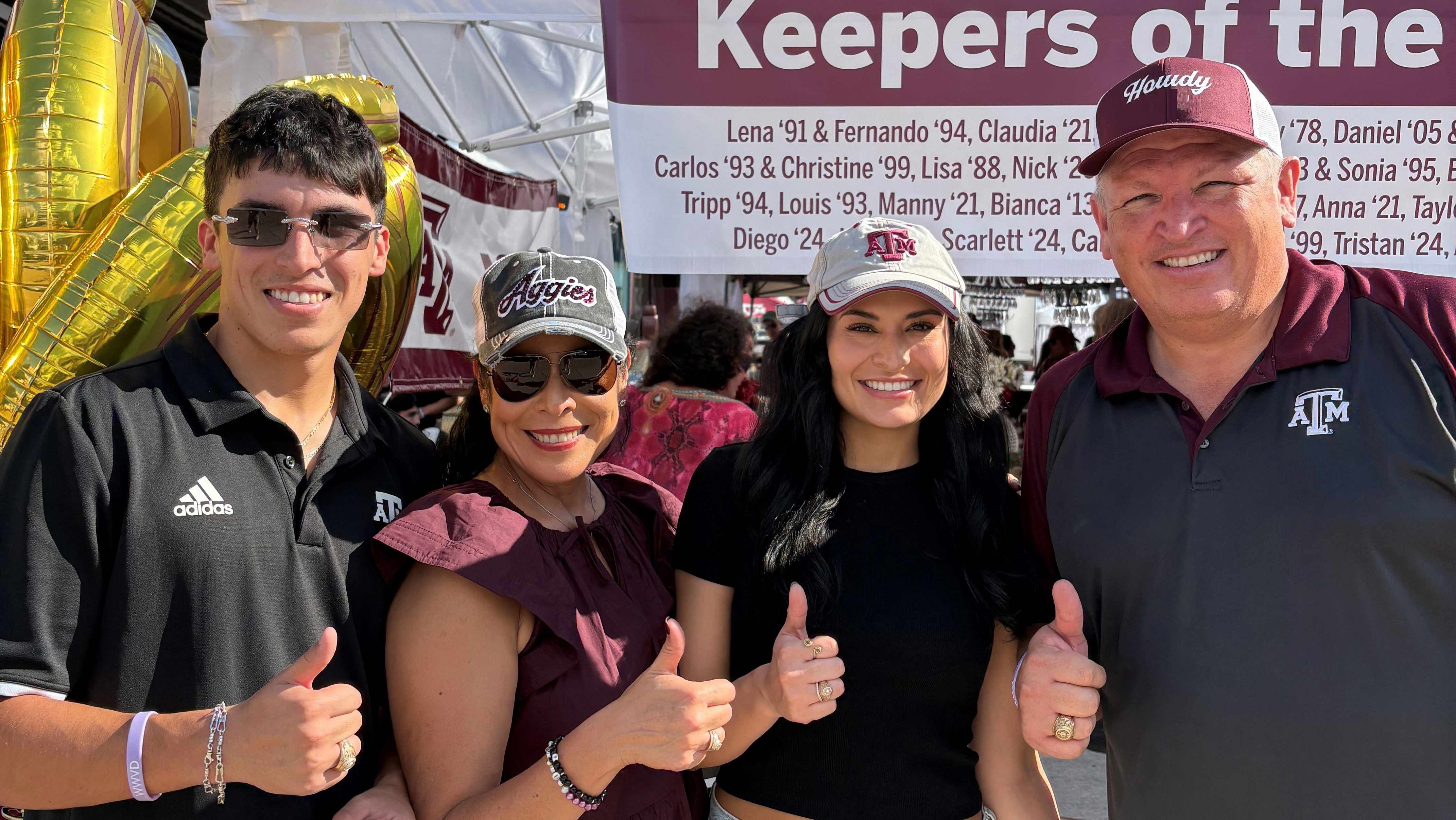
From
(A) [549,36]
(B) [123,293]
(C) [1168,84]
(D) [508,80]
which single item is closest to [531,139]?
(D) [508,80]

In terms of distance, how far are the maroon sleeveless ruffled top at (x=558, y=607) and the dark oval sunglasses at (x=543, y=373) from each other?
0.66 ft

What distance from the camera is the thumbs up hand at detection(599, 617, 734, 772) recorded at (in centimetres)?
161

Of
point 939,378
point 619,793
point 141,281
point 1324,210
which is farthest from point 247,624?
point 1324,210

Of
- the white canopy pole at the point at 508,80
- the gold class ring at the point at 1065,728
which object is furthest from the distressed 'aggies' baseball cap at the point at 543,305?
the white canopy pole at the point at 508,80

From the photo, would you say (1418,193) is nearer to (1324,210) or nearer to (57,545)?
(1324,210)

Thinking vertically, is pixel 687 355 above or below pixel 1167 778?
above

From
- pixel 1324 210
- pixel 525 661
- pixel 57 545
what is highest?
pixel 1324 210

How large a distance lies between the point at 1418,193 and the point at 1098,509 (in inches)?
82.7

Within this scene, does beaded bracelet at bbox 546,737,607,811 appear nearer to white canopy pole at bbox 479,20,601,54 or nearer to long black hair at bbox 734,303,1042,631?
long black hair at bbox 734,303,1042,631

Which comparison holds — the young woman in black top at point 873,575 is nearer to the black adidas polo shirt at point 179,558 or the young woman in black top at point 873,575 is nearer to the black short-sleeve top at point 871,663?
the black short-sleeve top at point 871,663

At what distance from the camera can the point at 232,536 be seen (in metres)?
1.71

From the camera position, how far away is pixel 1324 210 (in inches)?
127

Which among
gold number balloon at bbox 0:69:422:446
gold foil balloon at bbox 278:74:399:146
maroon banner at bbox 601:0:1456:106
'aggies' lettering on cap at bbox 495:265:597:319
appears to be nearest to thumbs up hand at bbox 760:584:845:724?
'aggies' lettering on cap at bbox 495:265:597:319

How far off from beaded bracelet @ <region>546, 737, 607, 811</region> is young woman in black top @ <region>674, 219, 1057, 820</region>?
367mm
